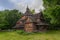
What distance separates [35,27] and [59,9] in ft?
103

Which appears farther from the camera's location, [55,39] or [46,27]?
[46,27]

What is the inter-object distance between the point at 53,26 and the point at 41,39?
20.9 m

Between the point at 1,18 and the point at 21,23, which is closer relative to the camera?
the point at 21,23

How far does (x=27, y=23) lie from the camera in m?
49.2

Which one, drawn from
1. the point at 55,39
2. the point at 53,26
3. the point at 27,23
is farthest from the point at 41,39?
the point at 53,26

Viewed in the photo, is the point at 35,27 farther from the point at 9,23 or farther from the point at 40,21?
the point at 9,23

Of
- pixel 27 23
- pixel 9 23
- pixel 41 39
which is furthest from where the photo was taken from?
pixel 9 23

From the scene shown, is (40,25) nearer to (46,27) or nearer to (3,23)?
(46,27)

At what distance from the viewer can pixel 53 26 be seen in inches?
2131

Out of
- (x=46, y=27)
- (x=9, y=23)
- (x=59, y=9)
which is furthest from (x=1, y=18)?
(x=59, y=9)

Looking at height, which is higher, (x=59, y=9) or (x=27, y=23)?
(x=59, y=9)

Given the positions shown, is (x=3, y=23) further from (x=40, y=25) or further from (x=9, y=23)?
(x=40, y=25)

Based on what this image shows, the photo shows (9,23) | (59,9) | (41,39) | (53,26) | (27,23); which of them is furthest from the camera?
(9,23)

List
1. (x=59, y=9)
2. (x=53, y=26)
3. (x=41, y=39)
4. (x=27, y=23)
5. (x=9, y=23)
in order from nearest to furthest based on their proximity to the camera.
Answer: (x=59, y=9) < (x=41, y=39) < (x=27, y=23) < (x=53, y=26) < (x=9, y=23)
